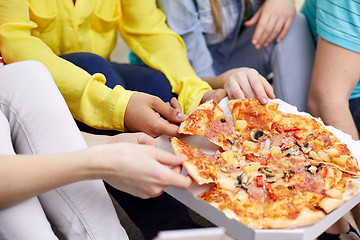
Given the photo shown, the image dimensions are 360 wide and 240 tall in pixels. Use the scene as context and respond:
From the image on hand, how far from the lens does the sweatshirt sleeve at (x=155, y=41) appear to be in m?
1.15

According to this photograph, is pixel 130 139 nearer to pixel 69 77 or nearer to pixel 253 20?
pixel 69 77

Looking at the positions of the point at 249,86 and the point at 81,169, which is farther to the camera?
the point at 249,86

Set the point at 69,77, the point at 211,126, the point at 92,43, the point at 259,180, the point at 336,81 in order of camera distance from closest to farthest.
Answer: the point at 259,180, the point at 211,126, the point at 69,77, the point at 336,81, the point at 92,43

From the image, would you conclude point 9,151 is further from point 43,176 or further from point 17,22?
point 17,22

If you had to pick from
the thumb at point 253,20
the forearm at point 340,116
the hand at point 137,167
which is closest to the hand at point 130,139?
the hand at point 137,167

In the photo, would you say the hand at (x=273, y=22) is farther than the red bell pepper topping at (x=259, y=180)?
Yes

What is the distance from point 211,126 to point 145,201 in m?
0.31

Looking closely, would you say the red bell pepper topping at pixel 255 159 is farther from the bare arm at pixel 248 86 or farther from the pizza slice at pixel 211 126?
the bare arm at pixel 248 86

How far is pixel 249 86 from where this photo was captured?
969mm

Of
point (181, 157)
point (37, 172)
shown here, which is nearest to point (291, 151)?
point (181, 157)

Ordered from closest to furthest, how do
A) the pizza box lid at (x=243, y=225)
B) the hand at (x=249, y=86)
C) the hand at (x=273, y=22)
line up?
the pizza box lid at (x=243, y=225), the hand at (x=249, y=86), the hand at (x=273, y=22)

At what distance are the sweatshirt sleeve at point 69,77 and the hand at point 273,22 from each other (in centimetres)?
54

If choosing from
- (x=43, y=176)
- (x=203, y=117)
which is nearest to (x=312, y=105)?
(x=203, y=117)

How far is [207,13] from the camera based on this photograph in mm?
1289
